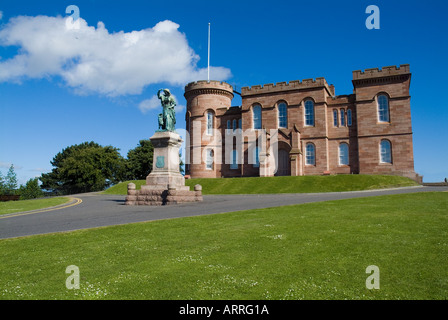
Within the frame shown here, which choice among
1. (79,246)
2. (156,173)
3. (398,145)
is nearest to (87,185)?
(156,173)

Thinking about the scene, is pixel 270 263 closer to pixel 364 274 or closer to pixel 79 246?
pixel 364 274

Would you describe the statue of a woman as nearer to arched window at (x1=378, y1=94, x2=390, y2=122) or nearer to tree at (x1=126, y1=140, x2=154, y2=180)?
arched window at (x1=378, y1=94, x2=390, y2=122)

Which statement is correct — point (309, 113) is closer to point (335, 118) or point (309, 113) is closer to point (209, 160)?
point (335, 118)

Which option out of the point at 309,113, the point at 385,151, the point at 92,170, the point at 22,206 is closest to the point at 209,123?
the point at 309,113

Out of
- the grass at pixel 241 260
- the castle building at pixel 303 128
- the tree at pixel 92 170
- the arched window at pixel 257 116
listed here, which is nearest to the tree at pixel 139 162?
the tree at pixel 92 170

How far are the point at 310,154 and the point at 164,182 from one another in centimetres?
2653

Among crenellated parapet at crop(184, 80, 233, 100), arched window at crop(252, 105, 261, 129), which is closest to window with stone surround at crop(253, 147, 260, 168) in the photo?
arched window at crop(252, 105, 261, 129)

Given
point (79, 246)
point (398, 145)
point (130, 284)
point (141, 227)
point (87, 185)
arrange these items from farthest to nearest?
point (87, 185)
point (398, 145)
point (141, 227)
point (79, 246)
point (130, 284)

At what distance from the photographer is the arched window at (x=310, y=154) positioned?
4341cm

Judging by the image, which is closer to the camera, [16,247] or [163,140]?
[16,247]

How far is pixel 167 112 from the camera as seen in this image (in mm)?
23688

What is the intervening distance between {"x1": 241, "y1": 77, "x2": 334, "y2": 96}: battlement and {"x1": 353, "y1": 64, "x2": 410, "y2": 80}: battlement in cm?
431

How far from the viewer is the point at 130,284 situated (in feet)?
18.2
